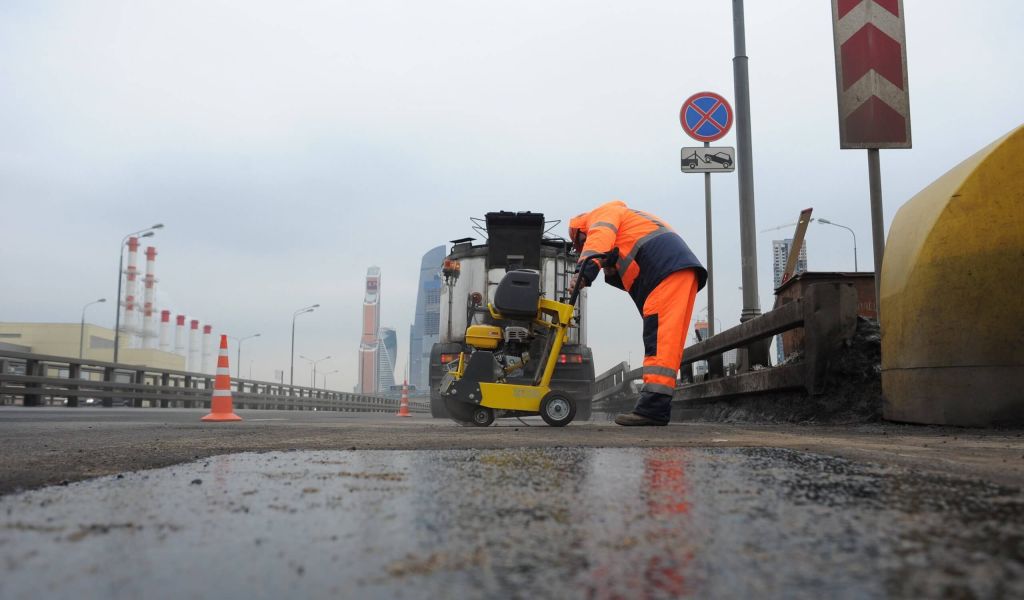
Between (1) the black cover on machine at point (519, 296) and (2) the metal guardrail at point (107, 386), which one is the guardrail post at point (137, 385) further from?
(1) the black cover on machine at point (519, 296)

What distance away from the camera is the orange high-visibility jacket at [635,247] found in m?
5.81

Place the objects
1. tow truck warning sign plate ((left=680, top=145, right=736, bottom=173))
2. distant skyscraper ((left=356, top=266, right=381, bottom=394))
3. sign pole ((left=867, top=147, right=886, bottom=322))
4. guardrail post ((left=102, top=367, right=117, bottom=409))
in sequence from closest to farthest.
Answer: sign pole ((left=867, top=147, right=886, bottom=322)), tow truck warning sign plate ((left=680, top=145, right=736, bottom=173)), guardrail post ((left=102, top=367, right=117, bottom=409)), distant skyscraper ((left=356, top=266, right=381, bottom=394))

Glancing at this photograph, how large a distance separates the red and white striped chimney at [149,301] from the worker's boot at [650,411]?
93343 millimetres

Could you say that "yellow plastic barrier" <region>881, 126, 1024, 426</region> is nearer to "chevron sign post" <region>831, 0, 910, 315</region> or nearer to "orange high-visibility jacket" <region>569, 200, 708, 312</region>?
"chevron sign post" <region>831, 0, 910, 315</region>

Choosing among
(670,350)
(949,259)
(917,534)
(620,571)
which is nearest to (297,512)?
(620,571)

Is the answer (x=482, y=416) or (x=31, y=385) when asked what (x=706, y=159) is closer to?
(x=482, y=416)

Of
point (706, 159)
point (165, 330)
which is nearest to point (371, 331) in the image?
point (165, 330)

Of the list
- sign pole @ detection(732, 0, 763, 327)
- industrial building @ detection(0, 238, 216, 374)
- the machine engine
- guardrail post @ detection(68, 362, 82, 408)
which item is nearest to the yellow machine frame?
the machine engine

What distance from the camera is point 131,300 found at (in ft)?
290

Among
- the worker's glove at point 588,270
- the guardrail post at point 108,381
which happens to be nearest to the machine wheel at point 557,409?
the worker's glove at point 588,270

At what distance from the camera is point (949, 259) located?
13.1ft

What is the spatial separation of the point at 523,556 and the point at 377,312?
174 meters

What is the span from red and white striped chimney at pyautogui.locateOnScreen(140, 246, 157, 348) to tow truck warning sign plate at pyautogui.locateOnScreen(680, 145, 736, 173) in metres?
90.7

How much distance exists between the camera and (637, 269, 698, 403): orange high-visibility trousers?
5652 mm
